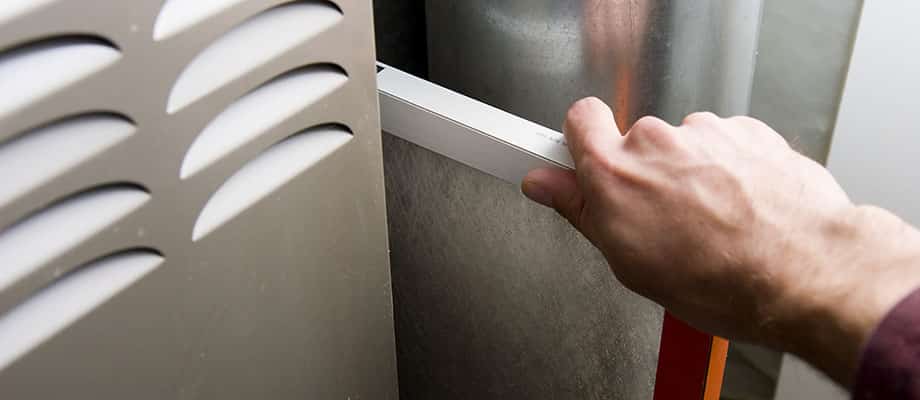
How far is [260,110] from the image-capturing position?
0.41 m

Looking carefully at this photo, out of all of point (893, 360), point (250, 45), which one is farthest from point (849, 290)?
point (250, 45)

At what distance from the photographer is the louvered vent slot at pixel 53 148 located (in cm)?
32

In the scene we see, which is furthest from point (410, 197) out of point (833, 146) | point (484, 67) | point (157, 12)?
point (833, 146)

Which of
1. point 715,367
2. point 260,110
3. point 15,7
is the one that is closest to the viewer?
point 15,7

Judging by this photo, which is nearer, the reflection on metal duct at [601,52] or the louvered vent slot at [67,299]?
the louvered vent slot at [67,299]

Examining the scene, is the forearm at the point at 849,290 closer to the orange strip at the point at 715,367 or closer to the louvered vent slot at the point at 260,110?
the orange strip at the point at 715,367

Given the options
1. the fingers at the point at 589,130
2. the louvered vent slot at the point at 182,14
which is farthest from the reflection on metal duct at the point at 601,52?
the louvered vent slot at the point at 182,14

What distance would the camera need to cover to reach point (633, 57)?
591 millimetres

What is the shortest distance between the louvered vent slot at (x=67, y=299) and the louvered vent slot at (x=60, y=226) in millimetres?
19

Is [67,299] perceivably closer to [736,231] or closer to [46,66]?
[46,66]

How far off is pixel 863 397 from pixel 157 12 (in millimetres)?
290

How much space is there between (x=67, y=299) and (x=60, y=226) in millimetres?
31

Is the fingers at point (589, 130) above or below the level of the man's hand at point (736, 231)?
above

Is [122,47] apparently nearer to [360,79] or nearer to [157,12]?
[157,12]
